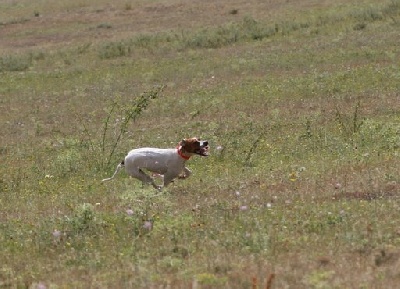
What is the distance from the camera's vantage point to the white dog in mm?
10625

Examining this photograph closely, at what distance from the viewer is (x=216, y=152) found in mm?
13172

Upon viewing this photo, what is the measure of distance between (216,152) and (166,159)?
103 inches

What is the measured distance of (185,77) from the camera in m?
23.4

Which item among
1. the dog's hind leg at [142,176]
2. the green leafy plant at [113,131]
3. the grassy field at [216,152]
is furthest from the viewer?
the green leafy plant at [113,131]

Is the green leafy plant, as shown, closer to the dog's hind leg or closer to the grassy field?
the grassy field

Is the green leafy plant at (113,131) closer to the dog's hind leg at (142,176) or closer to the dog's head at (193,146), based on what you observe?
the dog's hind leg at (142,176)

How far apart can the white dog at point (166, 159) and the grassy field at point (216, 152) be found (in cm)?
22

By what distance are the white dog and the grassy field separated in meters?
0.22

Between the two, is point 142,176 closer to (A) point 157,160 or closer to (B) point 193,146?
(A) point 157,160

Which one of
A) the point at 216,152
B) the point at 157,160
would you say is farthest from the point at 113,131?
the point at 157,160

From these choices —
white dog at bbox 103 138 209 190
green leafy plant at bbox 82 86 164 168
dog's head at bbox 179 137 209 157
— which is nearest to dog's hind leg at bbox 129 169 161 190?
white dog at bbox 103 138 209 190

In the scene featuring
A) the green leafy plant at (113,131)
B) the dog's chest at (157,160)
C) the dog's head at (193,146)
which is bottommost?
the green leafy plant at (113,131)

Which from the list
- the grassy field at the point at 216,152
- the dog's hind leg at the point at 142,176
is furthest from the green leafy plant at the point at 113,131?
the dog's hind leg at the point at 142,176

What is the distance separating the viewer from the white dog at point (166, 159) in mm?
10625
